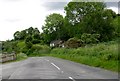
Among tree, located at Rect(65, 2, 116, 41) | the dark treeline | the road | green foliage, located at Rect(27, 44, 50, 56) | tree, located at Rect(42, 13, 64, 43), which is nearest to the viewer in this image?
the road

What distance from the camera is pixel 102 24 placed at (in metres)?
87.8

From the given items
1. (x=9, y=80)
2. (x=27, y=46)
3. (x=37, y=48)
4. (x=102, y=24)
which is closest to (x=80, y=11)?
(x=102, y=24)

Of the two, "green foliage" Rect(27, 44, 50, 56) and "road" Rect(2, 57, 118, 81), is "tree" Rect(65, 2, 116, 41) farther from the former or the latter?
"road" Rect(2, 57, 118, 81)

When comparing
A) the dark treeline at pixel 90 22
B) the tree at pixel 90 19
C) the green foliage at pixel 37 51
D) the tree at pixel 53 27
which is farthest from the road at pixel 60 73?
the tree at pixel 53 27

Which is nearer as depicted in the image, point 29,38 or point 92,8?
point 92,8

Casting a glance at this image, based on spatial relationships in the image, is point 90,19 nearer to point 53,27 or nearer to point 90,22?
point 90,22

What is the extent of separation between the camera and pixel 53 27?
134875mm

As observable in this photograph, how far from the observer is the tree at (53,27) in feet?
436

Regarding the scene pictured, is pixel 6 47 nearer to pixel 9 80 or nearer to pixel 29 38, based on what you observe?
pixel 29 38

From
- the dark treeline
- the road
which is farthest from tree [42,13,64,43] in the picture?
the road

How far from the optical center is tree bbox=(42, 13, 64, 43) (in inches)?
5236

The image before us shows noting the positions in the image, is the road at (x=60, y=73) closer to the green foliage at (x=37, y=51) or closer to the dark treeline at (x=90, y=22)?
the dark treeline at (x=90, y=22)

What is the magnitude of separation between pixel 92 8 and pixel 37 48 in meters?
30.3

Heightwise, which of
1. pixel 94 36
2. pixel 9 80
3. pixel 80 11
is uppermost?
pixel 80 11
